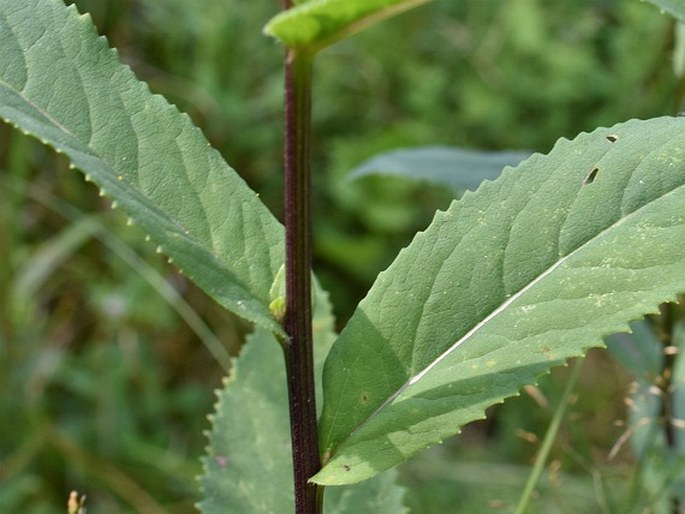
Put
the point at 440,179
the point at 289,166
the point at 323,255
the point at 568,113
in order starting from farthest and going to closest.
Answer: the point at 568,113 → the point at 323,255 → the point at 440,179 → the point at 289,166

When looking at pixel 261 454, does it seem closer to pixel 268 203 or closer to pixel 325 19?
pixel 325 19

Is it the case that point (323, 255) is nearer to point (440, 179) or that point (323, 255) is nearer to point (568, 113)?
point (568, 113)

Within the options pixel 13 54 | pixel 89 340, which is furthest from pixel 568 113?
pixel 13 54

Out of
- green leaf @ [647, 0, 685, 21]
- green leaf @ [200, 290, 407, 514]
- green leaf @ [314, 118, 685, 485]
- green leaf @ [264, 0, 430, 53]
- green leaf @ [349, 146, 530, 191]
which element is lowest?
green leaf @ [200, 290, 407, 514]

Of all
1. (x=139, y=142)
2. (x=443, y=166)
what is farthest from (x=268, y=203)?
(x=139, y=142)

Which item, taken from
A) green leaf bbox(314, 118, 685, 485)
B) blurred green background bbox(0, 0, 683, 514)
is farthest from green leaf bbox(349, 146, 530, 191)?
green leaf bbox(314, 118, 685, 485)

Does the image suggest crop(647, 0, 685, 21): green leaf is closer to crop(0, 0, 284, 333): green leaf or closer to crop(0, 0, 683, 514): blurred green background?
crop(0, 0, 284, 333): green leaf
